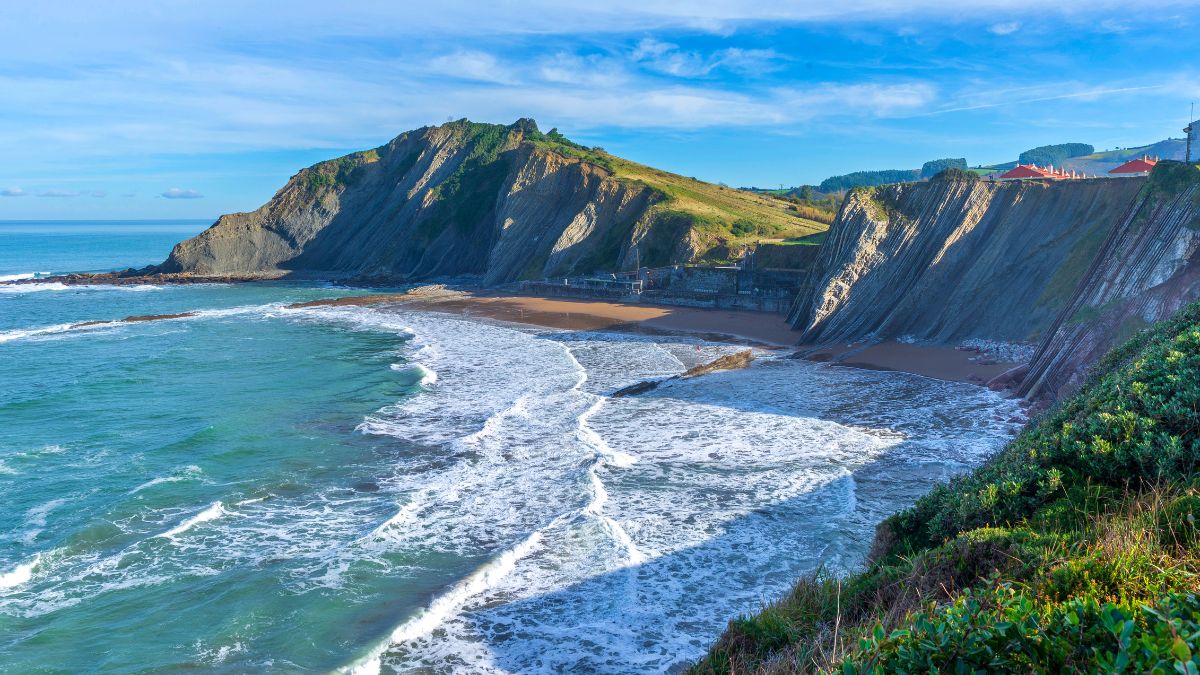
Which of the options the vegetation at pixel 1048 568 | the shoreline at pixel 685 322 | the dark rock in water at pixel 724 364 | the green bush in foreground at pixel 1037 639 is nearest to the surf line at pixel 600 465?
the dark rock in water at pixel 724 364

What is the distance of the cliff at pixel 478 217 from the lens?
63.7m

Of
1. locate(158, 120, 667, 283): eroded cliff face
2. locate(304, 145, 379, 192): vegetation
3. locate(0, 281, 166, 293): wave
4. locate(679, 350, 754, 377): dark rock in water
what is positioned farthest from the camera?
locate(304, 145, 379, 192): vegetation

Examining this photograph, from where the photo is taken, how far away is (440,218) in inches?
3243

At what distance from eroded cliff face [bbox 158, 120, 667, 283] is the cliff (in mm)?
136

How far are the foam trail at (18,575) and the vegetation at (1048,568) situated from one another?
13521 mm

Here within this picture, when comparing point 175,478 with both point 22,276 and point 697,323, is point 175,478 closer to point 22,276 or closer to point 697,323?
point 697,323

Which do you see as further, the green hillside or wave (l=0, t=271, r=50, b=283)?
wave (l=0, t=271, r=50, b=283)

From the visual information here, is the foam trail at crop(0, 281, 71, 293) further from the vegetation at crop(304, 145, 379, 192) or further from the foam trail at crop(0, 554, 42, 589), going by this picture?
the foam trail at crop(0, 554, 42, 589)

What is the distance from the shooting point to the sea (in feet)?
39.6

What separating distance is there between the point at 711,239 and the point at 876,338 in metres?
23.5

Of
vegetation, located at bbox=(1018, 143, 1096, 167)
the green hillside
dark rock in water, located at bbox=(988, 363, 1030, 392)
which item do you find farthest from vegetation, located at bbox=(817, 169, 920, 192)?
dark rock in water, located at bbox=(988, 363, 1030, 392)

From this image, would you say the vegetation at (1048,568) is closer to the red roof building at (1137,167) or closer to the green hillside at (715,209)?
the red roof building at (1137,167)

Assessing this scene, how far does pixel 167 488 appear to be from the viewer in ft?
62.0

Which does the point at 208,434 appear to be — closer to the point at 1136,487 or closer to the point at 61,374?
the point at 61,374
